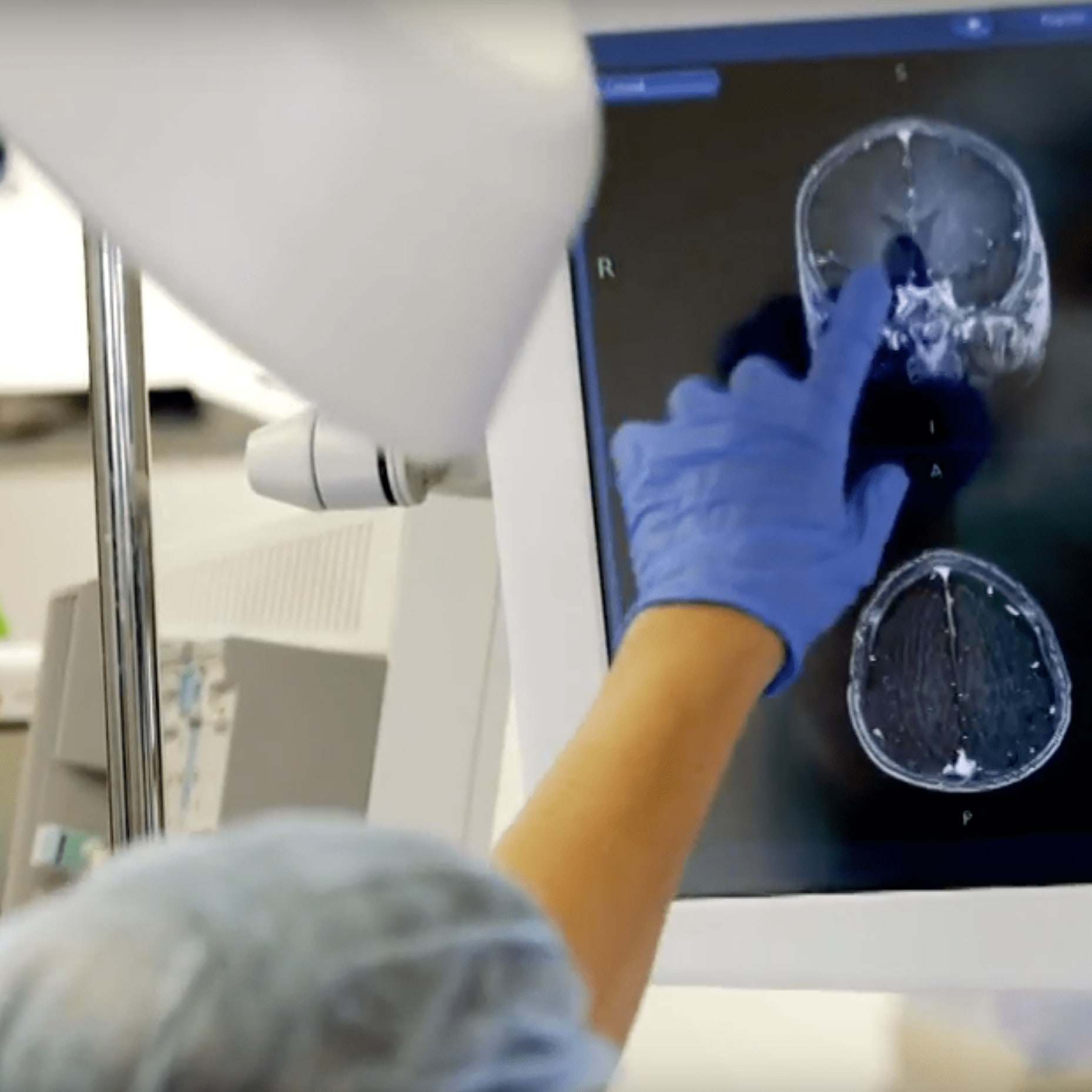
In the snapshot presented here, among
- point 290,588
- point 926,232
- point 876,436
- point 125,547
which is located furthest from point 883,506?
point 290,588

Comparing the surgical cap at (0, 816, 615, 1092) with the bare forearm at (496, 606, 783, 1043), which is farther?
the bare forearm at (496, 606, 783, 1043)

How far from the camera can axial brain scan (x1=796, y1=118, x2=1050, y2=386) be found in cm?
76

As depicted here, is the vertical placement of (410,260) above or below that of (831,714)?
above

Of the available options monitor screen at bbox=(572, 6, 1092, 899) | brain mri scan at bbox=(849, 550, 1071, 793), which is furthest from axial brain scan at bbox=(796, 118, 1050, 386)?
brain mri scan at bbox=(849, 550, 1071, 793)

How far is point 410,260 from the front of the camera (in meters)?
0.38

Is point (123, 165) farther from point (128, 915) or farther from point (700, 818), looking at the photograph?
point (700, 818)

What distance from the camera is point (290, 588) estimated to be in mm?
1206

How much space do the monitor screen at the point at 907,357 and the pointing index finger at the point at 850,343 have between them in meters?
0.01

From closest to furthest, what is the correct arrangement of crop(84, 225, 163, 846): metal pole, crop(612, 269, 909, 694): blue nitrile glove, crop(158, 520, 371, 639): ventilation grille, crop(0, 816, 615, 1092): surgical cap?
crop(0, 816, 615, 1092): surgical cap < crop(612, 269, 909, 694): blue nitrile glove < crop(84, 225, 163, 846): metal pole < crop(158, 520, 371, 639): ventilation grille

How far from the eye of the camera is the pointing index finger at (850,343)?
29.5 inches

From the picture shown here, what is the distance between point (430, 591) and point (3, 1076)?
2.50 ft

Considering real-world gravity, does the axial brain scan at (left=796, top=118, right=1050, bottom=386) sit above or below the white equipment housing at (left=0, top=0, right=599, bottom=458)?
above

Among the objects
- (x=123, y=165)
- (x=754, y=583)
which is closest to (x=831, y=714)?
(x=754, y=583)

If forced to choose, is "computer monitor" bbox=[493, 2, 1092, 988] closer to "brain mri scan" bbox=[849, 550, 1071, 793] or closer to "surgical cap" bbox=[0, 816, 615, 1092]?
"brain mri scan" bbox=[849, 550, 1071, 793]
